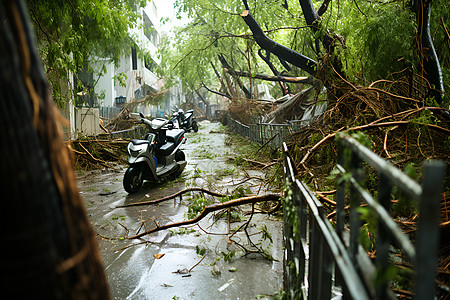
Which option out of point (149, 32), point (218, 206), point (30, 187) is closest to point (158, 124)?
point (218, 206)

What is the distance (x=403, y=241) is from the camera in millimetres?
909

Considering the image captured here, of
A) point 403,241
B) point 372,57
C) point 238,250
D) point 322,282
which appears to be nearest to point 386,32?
point 372,57

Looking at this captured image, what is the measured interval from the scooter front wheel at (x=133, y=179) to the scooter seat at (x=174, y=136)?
1452 millimetres

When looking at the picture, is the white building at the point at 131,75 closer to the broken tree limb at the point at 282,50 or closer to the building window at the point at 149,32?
the building window at the point at 149,32

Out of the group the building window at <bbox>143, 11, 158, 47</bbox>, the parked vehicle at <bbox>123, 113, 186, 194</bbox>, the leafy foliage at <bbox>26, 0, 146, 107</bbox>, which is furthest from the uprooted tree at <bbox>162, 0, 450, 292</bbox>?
the building window at <bbox>143, 11, 158, 47</bbox>

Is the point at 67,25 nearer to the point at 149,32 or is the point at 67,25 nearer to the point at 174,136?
the point at 174,136

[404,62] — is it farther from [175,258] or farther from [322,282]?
[322,282]

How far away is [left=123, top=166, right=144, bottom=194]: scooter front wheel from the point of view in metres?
6.56

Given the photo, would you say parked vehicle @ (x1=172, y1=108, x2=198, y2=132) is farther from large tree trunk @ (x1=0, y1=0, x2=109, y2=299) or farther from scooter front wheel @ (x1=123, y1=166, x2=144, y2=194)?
large tree trunk @ (x1=0, y1=0, x2=109, y2=299)

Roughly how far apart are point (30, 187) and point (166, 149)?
6792 millimetres

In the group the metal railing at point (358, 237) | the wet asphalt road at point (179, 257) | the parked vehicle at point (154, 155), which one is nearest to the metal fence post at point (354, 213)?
the metal railing at point (358, 237)

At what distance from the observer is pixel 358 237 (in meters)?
1.31

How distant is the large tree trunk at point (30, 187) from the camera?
2.94 ft

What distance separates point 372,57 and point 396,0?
3.83 feet
